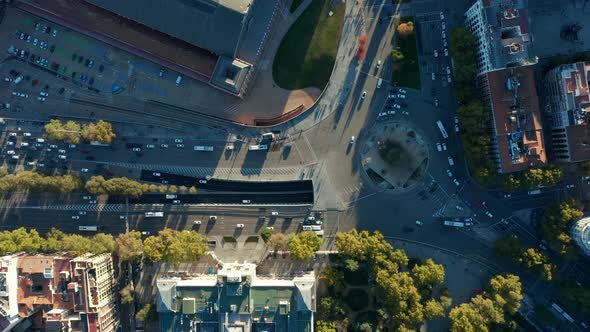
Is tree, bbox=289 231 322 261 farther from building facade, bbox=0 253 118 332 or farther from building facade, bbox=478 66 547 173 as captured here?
building facade, bbox=0 253 118 332

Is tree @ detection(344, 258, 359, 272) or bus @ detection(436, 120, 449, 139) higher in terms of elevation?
bus @ detection(436, 120, 449, 139)

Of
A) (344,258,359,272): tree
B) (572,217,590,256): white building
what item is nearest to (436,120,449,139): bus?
(572,217,590,256): white building

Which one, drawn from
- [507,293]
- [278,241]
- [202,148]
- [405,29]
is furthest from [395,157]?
[202,148]

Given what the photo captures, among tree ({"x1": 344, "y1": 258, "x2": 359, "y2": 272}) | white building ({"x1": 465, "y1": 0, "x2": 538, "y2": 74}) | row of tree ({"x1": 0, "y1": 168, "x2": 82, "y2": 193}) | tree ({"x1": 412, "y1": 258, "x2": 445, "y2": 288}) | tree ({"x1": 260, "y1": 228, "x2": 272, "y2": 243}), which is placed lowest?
tree ({"x1": 412, "y1": 258, "x2": 445, "y2": 288})

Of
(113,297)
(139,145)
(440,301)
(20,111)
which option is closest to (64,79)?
(20,111)

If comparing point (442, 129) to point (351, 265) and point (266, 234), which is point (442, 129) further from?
point (266, 234)

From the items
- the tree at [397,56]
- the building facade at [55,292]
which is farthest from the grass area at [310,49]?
the building facade at [55,292]

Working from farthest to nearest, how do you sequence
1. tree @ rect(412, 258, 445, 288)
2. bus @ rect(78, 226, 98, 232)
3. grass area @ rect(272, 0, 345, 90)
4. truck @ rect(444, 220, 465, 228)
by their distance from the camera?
bus @ rect(78, 226, 98, 232) < grass area @ rect(272, 0, 345, 90) < truck @ rect(444, 220, 465, 228) < tree @ rect(412, 258, 445, 288)
